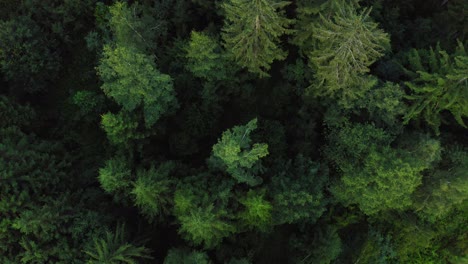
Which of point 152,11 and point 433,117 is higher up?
point 433,117

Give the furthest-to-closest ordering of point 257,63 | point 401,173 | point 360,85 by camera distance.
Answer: point 257,63 < point 360,85 < point 401,173

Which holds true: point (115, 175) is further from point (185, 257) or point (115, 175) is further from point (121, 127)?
point (185, 257)

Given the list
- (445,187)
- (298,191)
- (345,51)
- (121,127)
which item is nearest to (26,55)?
(121,127)

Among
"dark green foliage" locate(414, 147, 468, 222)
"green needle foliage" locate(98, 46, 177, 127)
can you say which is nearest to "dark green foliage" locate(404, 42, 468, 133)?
"dark green foliage" locate(414, 147, 468, 222)

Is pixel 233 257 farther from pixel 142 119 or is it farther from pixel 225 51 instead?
pixel 225 51

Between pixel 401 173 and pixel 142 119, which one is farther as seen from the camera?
pixel 142 119

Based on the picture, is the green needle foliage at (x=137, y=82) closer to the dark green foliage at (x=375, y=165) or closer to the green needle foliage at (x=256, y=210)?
the green needle foliage at (x=256, y=210)

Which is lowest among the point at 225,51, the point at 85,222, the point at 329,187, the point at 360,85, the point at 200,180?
the point at 85,222

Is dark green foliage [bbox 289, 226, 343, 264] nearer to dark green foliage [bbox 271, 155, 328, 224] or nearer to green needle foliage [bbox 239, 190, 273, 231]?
dark green foliage [bbox 271, 155, 328, 224]

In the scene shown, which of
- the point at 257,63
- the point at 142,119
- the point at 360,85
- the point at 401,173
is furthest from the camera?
the point at 142,119

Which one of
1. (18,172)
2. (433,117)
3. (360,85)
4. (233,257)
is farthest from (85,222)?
(433,117)
